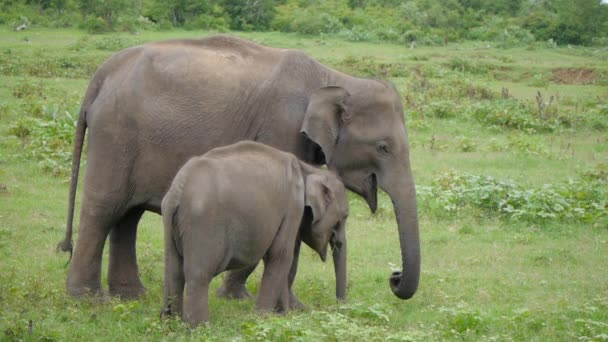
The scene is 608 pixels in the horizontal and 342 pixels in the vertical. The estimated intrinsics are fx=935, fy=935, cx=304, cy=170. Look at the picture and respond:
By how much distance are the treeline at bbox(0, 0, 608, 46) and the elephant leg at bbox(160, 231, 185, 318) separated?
85.0 ft

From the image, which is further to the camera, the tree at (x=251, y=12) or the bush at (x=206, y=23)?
the tree at (x=251, y=12)

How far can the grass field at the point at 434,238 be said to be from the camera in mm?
6645

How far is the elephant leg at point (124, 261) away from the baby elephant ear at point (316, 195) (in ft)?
5.18

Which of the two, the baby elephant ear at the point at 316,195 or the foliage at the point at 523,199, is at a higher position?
the baby elephant ear at the point at 316,195

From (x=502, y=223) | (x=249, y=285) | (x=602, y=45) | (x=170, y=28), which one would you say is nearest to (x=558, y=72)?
(x=602, y=45)

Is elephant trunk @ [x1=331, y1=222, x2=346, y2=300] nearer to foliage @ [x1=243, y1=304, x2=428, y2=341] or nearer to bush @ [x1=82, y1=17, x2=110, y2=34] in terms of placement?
foliage @ [x1=243, y1=304, x2=428, y2=341]

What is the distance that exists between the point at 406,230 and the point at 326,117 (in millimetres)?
1042

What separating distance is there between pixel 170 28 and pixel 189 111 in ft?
87.1

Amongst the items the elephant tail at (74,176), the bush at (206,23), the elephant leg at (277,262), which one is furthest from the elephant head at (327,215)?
the bush at (206,23)

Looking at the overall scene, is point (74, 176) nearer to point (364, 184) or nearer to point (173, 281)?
point (173, 281)

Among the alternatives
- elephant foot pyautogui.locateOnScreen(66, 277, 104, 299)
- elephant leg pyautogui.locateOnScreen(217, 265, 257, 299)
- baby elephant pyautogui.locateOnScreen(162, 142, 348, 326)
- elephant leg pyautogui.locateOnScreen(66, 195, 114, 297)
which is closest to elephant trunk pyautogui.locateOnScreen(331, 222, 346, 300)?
baby elephant pyautogui.locateOnScreen(162, 142, 348, 326)

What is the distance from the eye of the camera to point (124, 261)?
25.5 feet

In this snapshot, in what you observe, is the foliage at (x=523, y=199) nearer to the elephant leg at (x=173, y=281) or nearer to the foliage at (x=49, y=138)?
the foliage at (x=49, y=138)

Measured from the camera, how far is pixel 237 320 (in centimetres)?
662
